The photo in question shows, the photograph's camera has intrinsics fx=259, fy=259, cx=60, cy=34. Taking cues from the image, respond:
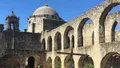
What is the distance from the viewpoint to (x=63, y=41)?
23266 millimetres

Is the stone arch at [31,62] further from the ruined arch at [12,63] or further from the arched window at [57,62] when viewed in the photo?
the arched window at [57,62]

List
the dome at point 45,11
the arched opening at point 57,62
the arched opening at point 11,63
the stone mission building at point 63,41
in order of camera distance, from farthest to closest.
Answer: the dome at point 45,11
the arched opening at point 11,63
the arched opening at point 57,62
the stone mission building at point 63,41

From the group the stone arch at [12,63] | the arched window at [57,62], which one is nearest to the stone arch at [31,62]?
the stone arch at [12,63]

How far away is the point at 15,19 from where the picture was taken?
32.9 metres

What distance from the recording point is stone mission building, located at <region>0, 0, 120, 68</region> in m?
17.0

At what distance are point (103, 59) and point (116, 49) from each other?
4.97 feet

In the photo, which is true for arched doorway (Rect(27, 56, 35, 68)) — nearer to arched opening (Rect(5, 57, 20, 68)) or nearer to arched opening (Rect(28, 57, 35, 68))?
arched opening (Rect(28, 57, 35, 68))

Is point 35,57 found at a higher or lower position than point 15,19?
lower

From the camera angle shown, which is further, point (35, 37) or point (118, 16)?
point (35, 37)

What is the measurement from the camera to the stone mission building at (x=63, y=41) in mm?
17000

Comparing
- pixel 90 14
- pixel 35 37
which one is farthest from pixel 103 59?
pixel 35 37

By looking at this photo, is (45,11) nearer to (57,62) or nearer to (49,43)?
(49,43)

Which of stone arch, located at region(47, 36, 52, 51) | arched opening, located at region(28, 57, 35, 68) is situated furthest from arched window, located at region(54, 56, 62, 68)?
arched opening, located at region(28, 57, 35, 68)

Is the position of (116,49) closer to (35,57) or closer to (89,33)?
(89,33)
